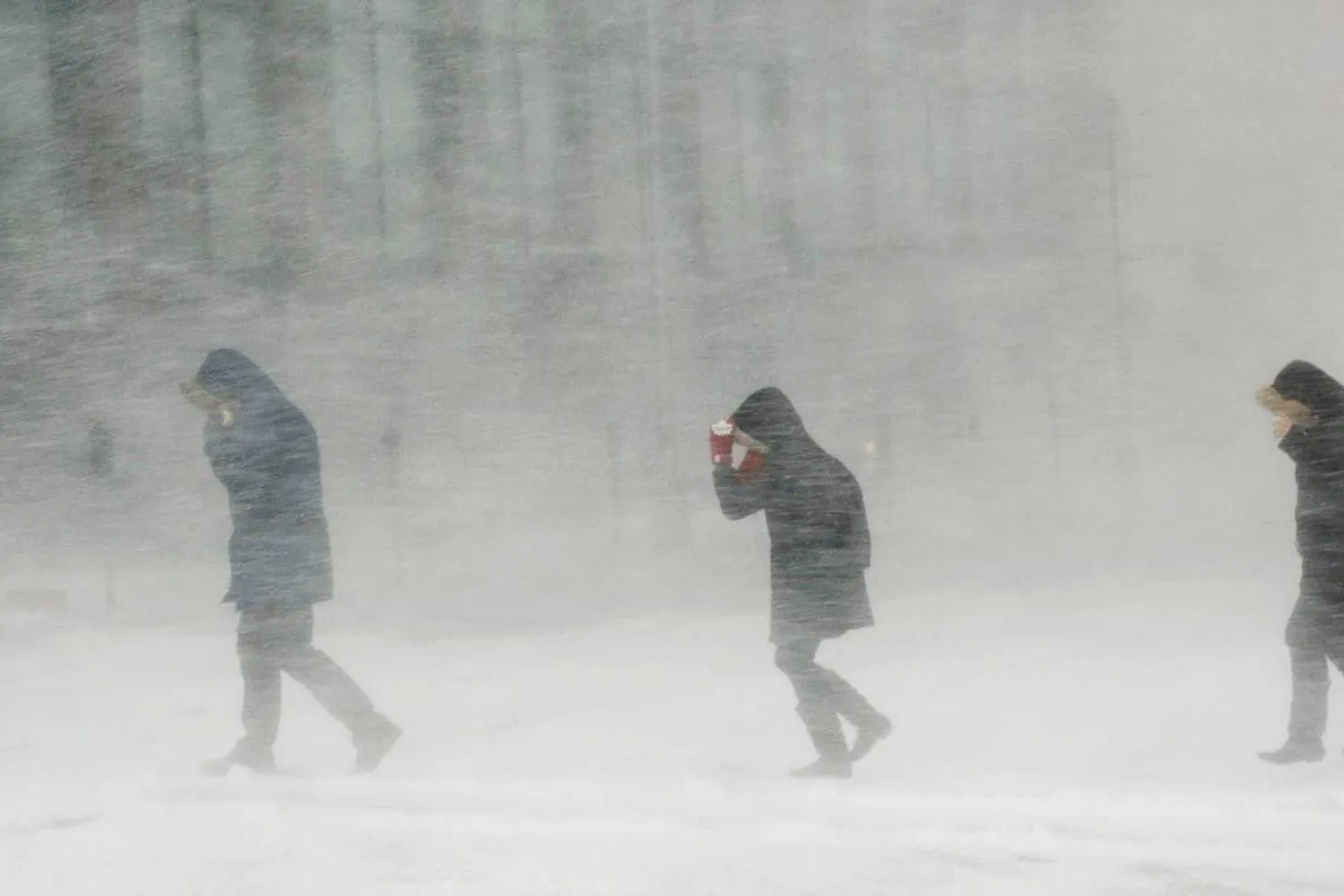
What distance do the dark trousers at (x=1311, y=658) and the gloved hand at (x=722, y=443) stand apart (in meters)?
2.39

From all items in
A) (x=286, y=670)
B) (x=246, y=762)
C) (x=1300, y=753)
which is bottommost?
(x=1300, y=753)

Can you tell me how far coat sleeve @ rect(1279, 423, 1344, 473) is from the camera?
5.94 meters

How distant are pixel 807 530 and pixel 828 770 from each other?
1.01 m

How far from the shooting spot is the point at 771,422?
6.16 m

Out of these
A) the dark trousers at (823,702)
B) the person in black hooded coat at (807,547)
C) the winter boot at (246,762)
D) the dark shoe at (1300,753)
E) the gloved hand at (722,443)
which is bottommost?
the dark shoe at (1300,753)

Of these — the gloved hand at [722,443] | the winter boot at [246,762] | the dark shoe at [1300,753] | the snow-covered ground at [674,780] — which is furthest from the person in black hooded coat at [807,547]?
the winter boot at [246,762]

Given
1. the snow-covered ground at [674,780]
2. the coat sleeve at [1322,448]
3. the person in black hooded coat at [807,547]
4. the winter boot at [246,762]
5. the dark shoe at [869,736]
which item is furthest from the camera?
the winter boot at [246,762]

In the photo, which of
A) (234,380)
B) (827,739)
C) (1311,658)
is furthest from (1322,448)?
(234,380)

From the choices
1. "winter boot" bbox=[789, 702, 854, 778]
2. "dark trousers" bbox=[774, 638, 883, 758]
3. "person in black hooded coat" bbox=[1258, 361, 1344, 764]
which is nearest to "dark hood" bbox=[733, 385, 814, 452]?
"dark trousers" bbox=[774, 638, 883, 758]

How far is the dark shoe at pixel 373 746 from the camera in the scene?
20.6 feet

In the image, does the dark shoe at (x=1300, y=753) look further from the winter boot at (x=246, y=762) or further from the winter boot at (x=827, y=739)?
the winter boot at (x=246, y=762)

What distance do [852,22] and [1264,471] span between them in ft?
26.6

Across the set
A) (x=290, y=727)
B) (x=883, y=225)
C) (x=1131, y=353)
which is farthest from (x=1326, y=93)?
(x=290, y=727)

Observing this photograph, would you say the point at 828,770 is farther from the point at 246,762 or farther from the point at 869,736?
the point at 246,762
